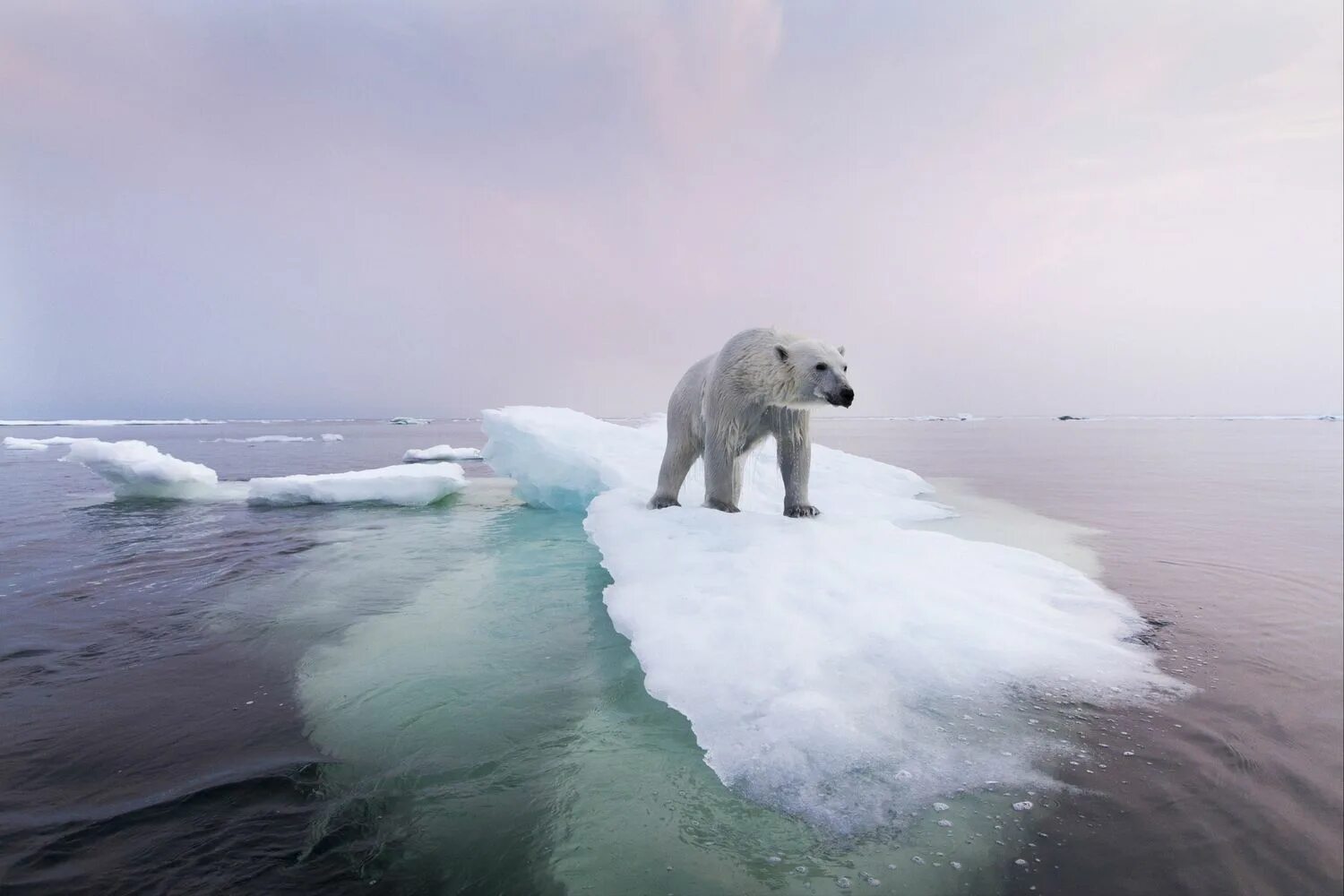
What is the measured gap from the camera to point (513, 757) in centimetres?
218

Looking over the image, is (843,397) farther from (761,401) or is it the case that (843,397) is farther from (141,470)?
(141,470)

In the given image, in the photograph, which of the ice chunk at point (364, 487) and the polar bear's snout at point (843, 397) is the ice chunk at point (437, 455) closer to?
the ice chunk at point (364, 487)

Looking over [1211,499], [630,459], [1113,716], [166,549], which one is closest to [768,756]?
[1113,716]

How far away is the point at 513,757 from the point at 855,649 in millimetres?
1543

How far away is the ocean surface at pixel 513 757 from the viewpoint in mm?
1569

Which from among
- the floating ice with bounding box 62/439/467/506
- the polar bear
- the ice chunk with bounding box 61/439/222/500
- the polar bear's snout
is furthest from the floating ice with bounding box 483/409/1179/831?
the ice chunk with bounding box 61/439/222/500

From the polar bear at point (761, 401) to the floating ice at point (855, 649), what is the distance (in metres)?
0.56

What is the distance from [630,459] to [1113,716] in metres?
6.66

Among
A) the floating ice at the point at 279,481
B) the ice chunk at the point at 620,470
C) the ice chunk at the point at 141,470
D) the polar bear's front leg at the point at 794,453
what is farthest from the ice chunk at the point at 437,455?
the polar bear's front leg at the point at 794,453

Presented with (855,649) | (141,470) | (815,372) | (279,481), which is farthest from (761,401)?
(141,470)

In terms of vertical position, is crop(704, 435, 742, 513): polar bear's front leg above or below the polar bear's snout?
below

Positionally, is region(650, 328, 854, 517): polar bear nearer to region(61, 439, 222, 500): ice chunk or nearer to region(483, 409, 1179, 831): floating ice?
region(483, 409, 1179, 831): floating ice

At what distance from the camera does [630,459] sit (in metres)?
8.45

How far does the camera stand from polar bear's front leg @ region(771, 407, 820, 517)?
496 cm
